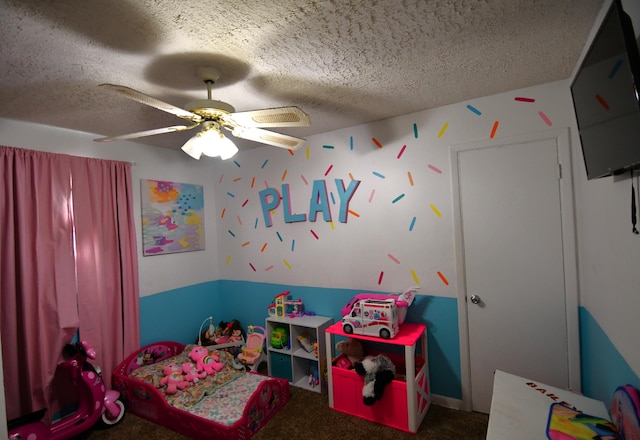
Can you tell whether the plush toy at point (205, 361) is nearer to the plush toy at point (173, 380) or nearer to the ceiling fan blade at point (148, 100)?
the plush toy at point (173, 380)

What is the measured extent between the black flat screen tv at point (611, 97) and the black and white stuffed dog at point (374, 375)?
171 cm

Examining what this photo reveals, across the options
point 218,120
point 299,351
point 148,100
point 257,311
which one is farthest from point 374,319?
point 148,100

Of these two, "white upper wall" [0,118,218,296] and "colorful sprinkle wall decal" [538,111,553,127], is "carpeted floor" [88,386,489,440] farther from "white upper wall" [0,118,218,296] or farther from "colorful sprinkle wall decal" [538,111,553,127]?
"colorful sprinkle wall decal" [538,111,553,127]

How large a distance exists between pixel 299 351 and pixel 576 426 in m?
2.04

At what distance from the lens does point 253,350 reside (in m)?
3.06

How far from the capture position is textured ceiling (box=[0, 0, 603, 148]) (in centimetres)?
128

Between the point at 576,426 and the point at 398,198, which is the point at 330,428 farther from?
the point at 398,198

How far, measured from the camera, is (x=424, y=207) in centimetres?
250

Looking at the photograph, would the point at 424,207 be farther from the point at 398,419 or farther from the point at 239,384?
the point at 239,384

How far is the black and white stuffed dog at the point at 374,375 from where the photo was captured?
2158mm

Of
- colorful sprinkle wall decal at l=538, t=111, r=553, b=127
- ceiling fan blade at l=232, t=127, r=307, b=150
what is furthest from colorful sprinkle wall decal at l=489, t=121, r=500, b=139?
ceiling fan blade at l=232, t=127, r=307, b=150

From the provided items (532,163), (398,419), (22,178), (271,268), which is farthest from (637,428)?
(22,178)

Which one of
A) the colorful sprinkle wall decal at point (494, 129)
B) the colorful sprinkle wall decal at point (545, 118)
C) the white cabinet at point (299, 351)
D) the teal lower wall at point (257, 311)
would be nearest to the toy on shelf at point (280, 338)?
the white cabinet at point (299, 351)

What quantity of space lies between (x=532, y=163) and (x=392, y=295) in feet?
4.54
